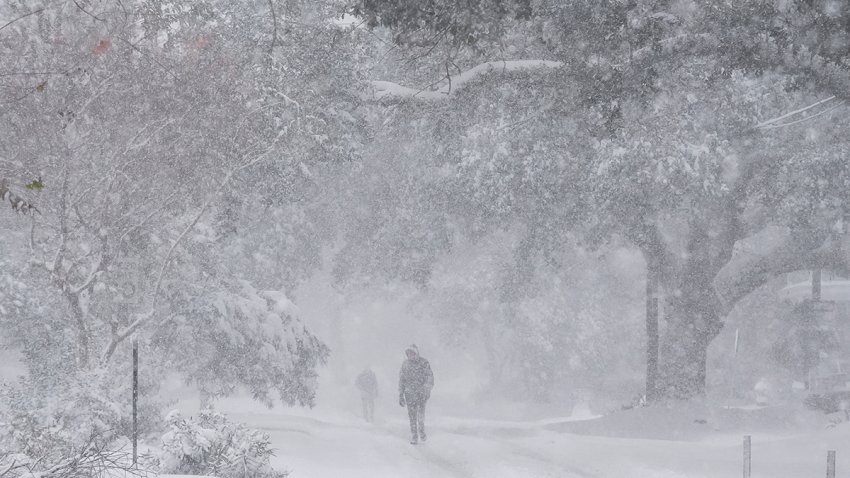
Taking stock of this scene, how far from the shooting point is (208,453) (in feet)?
26.1

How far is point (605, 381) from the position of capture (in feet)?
119

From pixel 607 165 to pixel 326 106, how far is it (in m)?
5.43

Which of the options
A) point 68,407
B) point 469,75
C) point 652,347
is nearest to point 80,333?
point 68,407

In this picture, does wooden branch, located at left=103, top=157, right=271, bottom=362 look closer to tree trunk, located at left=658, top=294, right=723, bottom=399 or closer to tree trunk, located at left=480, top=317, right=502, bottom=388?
tree trunk, located at left=658, top=294, right=723, bottom=399

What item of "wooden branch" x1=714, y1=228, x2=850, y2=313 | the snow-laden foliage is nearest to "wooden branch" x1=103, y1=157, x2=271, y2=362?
the snow-laden foliage

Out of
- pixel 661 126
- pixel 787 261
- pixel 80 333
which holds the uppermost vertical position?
pixel 661 126

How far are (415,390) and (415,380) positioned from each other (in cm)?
18

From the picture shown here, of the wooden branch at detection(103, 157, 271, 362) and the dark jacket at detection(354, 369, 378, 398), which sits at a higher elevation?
the wooden branch at detection(103, 157, 271, 362)

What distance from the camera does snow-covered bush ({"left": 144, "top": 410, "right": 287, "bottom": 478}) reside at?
25.3 ft

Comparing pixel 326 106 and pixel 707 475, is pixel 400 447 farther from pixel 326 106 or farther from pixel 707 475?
pixel 326 106

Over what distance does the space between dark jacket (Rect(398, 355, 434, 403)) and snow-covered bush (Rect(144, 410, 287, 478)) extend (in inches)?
262

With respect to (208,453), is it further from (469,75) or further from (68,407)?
(469,75)

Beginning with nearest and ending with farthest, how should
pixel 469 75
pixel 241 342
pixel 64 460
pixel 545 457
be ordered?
pixel 64 460, pixel 469 75, pixel 545 457, pixel 241 342

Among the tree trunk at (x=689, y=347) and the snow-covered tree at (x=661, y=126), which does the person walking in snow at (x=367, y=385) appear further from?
the tree trunk at (x=689, y=347)
